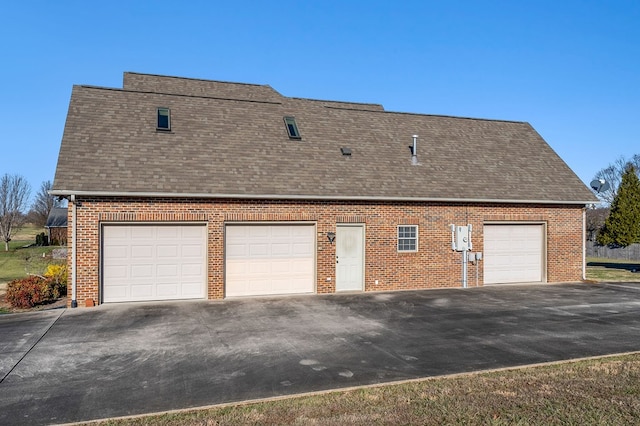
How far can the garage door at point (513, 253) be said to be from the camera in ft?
55.2

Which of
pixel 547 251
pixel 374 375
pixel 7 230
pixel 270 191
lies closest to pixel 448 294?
pixel 547 251

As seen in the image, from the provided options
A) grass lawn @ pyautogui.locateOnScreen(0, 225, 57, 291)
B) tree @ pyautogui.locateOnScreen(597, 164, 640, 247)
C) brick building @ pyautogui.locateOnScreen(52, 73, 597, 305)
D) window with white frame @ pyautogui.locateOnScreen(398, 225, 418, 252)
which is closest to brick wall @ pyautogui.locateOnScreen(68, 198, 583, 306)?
brick building @ pyautogui.locateOnScreen(52, 73, 597, 305)

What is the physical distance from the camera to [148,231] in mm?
13297

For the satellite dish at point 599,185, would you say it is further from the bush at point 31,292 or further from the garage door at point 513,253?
the bush at point 31,292

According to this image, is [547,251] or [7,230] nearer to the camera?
[547,251]

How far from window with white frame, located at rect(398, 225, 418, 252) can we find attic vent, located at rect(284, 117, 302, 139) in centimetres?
495

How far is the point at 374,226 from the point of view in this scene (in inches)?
602

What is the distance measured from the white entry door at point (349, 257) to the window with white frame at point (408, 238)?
139 cm

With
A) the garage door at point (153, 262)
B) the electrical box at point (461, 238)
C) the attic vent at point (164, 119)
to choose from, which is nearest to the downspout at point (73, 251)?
the garage door at point (153, 262)

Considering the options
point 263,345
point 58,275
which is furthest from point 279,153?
point 58,275

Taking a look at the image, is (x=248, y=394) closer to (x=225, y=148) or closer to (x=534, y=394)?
(x=534, y=394)

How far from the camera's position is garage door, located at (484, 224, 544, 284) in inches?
663

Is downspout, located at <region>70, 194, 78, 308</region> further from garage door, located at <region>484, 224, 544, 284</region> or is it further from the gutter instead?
garage door, located at <region>484, 224, 544, 284</region>

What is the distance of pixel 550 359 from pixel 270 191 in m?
8.89
